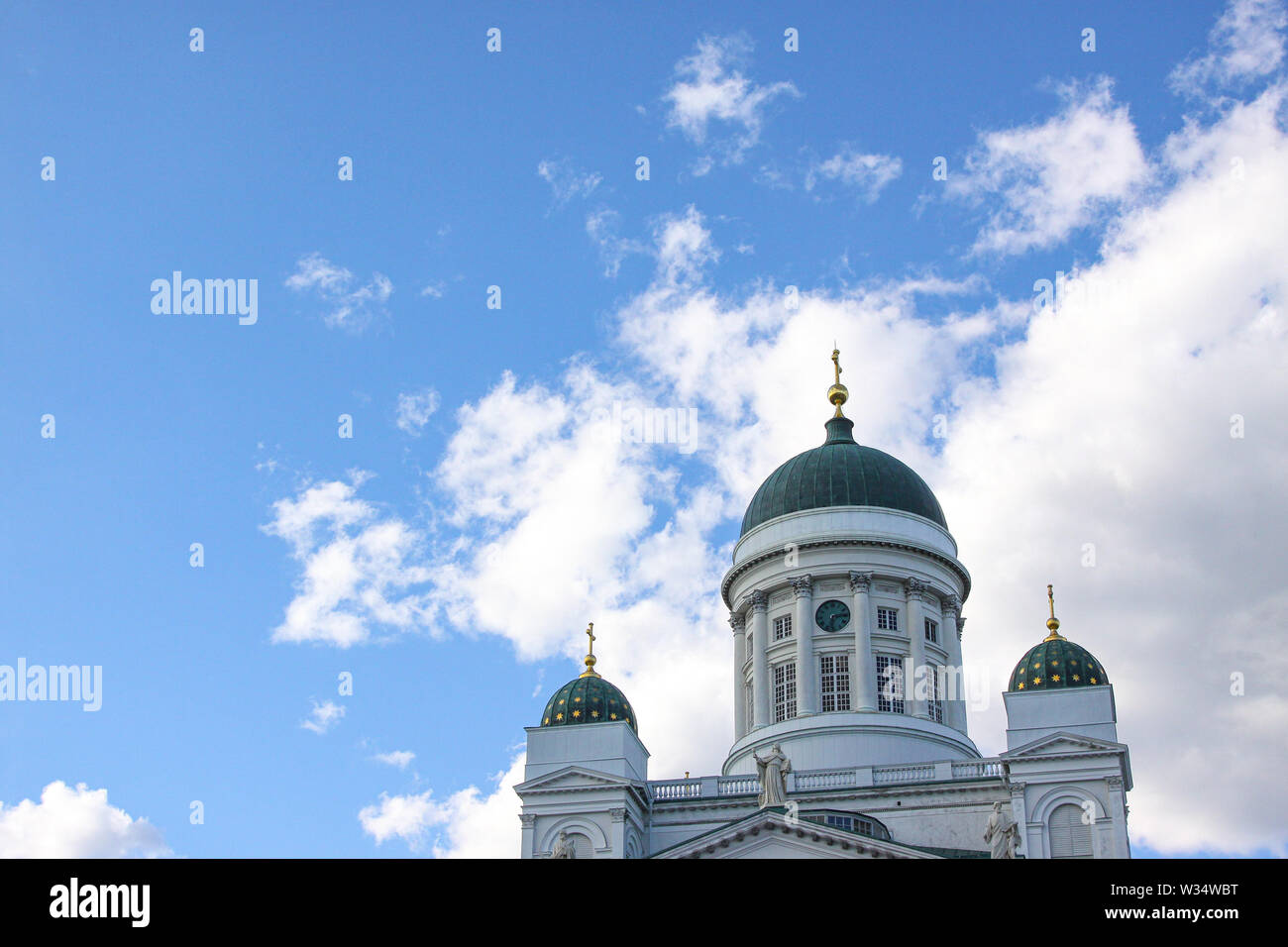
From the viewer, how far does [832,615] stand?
6272cm

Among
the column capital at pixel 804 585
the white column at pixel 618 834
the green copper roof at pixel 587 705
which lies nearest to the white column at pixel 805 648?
the column capital at pixel 804 585

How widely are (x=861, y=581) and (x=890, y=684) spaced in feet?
14.1

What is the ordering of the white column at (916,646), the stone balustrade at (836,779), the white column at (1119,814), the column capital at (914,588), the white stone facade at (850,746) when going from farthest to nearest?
the column capital at (914,588)
the white column at (916,646)
the stone balustrade at (836,779)
the white stone facade at (850,746)
the white column at (1119,814)

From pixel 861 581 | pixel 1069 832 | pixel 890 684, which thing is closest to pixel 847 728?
pixel 890 684

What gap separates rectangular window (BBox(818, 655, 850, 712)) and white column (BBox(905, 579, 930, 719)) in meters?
2.50

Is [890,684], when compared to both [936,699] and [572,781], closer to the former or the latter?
[936,699]

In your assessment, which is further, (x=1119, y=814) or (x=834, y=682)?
(x=834, y=682)

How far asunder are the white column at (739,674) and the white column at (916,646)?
7.39 meters

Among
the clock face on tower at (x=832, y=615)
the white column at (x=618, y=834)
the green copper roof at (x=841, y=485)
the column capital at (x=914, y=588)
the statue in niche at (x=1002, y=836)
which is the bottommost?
the statue in niche at (x=1002, y=836)

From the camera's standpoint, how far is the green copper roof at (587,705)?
56406mm

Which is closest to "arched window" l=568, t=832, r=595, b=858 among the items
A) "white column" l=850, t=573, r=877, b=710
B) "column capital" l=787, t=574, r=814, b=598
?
"white column" l=850, t=573, r=877, b=710

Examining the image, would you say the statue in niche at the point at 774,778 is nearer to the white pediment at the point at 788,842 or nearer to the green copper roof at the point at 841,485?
the white pediment at the point at 788,842
